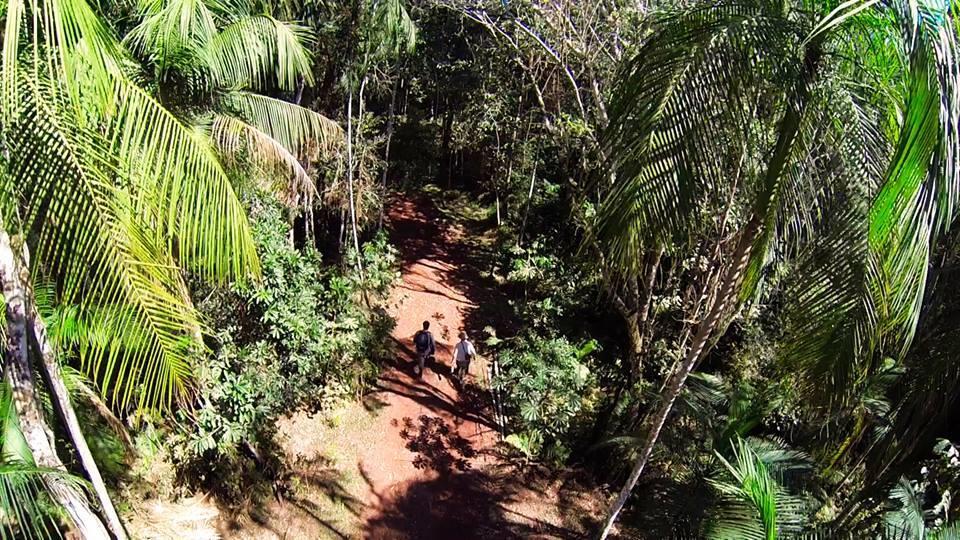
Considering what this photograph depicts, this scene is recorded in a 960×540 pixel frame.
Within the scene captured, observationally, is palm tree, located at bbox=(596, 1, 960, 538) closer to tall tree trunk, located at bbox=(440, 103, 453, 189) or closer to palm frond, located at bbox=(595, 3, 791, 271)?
palm frond, located at bbox=(595, 3, 791, 271)

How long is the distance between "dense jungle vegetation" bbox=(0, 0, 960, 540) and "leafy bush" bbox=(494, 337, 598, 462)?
53mm

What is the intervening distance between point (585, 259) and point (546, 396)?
3274 mm

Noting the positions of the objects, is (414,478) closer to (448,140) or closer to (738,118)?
(738,118)

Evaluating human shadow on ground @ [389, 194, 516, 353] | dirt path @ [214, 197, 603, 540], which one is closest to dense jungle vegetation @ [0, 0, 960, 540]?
dirt path @ [214, 197, 603, 540]

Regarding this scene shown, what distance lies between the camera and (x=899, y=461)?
425cm

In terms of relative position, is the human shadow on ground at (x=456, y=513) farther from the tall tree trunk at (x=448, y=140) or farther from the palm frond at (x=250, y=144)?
the tall tree trunk at (x=448, y=140)

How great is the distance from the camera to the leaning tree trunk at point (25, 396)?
3092mm

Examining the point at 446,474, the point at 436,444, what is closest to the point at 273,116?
the point at 436,444

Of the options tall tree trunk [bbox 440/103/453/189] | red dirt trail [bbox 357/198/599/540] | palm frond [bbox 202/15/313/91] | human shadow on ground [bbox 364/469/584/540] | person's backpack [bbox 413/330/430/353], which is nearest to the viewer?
palm frond [bbox 202/15/313/91]

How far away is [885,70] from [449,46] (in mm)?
15604

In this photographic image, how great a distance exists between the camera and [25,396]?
330 cm

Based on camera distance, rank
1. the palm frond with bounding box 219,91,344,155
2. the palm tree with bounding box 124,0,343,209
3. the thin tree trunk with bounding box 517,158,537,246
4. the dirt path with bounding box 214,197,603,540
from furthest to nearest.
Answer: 1. the thin tree trunk with bounding box 517,158,537,246
2. the dirt path with bounding box 214,197,603,540
3. the palm frond with bounding box 219,91,344,155
4. the palm tree with bounding box 124,0,343,209

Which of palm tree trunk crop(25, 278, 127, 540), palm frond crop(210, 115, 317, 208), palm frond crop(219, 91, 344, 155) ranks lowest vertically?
palm tree trunk crop(25, 278, 127, 540)

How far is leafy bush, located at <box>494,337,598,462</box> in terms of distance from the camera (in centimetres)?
1017
